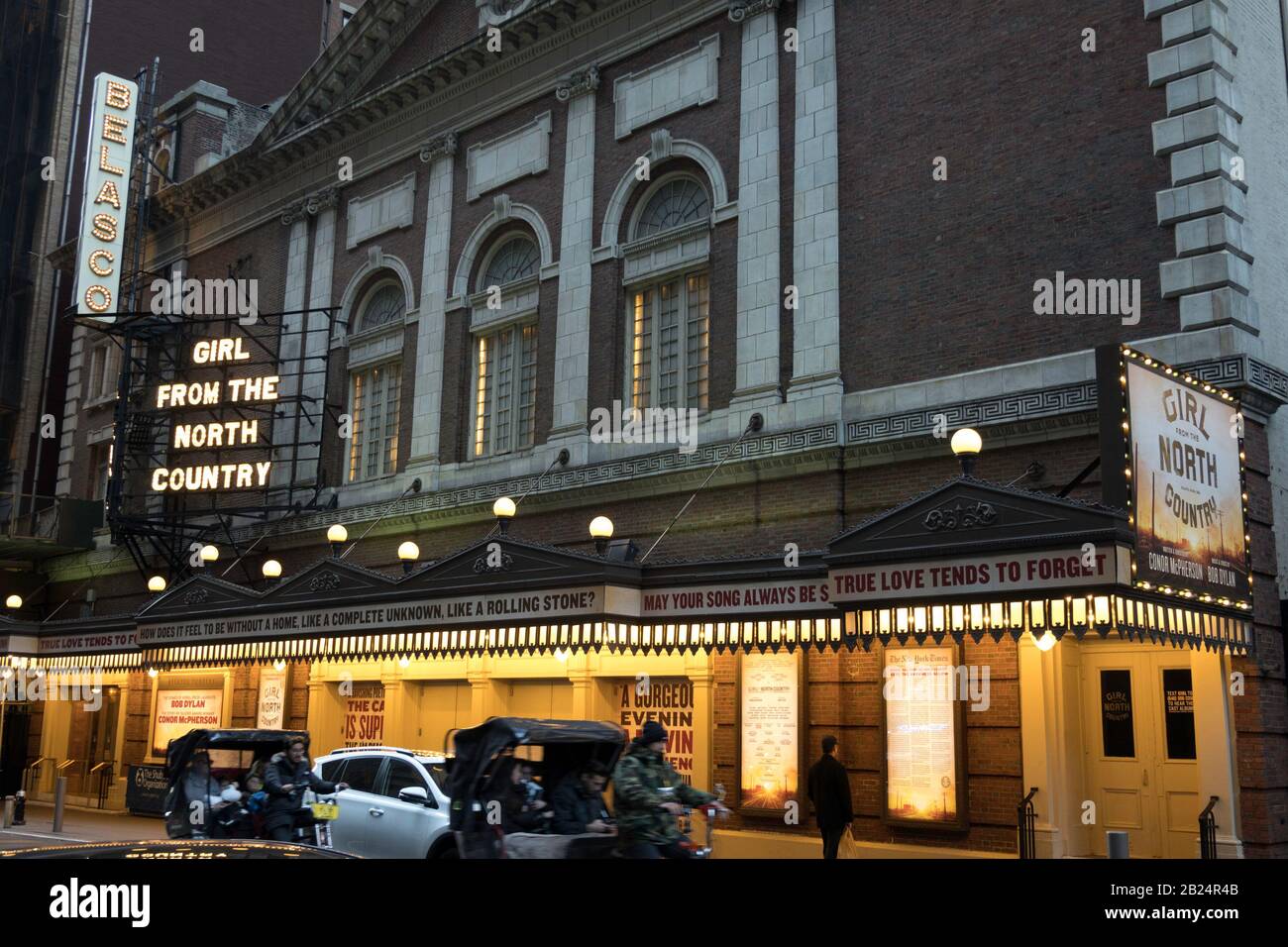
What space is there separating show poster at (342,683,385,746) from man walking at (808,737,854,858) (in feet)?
39.9

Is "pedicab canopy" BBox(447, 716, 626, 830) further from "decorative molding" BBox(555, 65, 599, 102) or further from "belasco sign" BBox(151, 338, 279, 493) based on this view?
"belasco sign" BBox(151, 338, 279, 493)

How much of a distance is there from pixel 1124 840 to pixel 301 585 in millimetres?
15892

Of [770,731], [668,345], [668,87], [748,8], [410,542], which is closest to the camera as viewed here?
[770,731]

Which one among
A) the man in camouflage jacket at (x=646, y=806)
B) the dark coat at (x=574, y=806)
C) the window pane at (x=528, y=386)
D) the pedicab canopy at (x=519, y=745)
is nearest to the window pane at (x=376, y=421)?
the window pane at (x=528, y=386)

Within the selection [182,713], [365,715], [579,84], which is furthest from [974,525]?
[182,713]

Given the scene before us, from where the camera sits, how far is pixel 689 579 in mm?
18062

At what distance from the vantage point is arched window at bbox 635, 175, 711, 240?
73.5 feet

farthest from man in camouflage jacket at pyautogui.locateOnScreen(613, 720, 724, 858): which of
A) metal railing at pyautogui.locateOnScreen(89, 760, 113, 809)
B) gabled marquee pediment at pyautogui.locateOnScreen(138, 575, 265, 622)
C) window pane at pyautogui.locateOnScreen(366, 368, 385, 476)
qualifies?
metal railing at pyautogui.locateOnScreen(89, 760, 113, 809)

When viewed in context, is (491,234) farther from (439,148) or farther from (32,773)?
(32,773)

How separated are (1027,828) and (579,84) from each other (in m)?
16.3

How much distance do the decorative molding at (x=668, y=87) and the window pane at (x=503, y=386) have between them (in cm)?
493

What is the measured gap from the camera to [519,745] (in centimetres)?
1201

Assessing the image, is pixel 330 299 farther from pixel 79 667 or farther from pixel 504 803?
pixel 504 803

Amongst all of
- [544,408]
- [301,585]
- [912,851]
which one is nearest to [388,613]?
[301,585]
